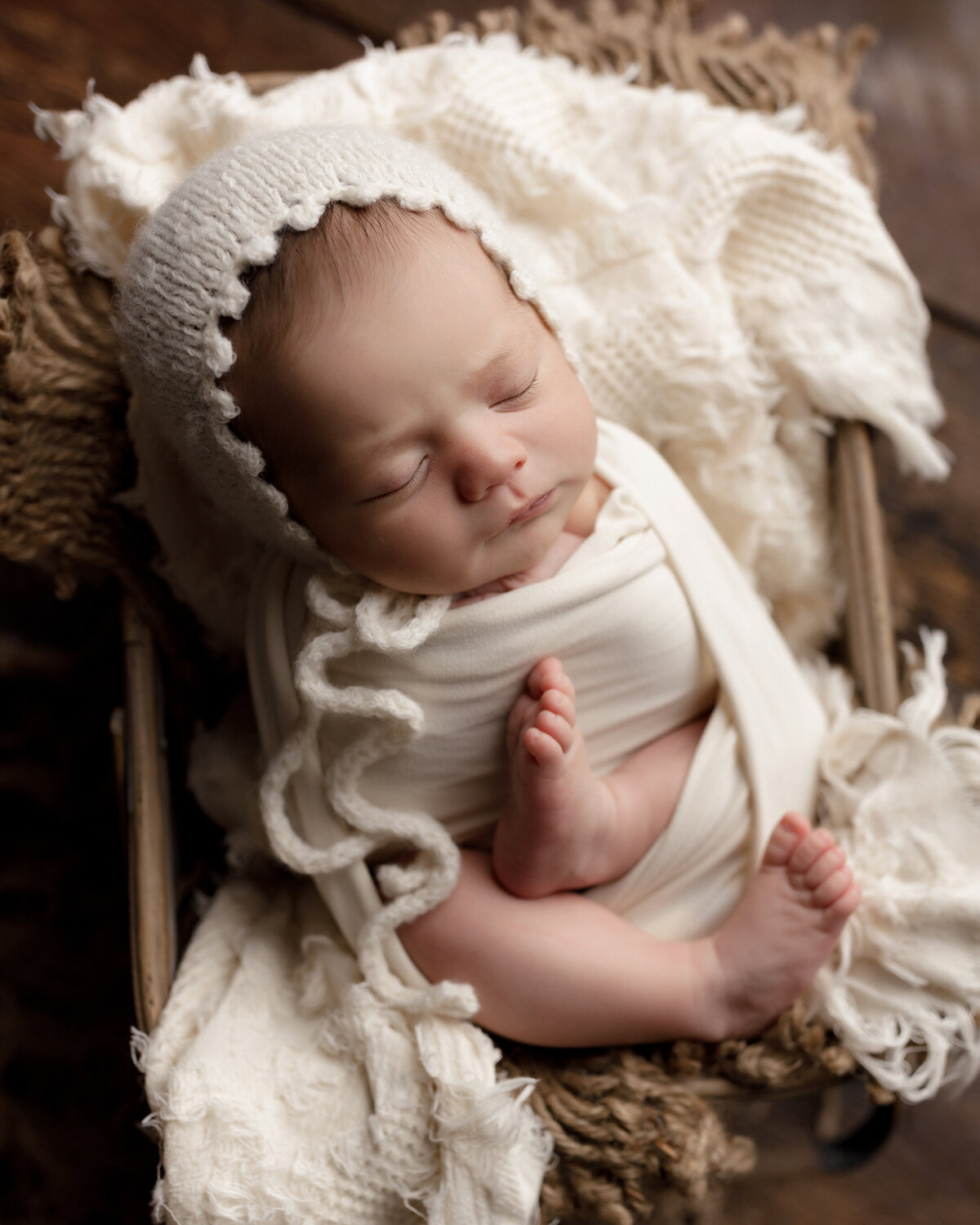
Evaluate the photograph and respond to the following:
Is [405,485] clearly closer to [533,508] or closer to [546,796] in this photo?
[533,508]

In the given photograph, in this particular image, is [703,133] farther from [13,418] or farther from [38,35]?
[38,35]

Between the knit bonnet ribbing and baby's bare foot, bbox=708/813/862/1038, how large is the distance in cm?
48

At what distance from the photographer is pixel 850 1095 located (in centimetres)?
136

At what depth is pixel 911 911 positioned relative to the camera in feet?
2.90

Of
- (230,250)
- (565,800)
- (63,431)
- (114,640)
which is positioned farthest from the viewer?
(114,640)

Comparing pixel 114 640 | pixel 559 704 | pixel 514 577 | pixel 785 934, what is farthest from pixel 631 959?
pixel 114 640

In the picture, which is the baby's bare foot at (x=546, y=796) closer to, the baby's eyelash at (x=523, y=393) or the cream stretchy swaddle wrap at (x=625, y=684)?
the cream stretchy swaddle wrap at (x=625, y=684)

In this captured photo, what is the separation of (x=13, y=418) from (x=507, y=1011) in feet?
2.13

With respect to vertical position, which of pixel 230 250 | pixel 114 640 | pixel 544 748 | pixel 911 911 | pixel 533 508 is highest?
pixel 230 250

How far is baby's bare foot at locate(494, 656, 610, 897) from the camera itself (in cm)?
81

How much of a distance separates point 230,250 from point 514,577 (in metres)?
0.33

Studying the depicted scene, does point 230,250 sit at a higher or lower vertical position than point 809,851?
higher

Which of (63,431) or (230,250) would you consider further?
(63,431)

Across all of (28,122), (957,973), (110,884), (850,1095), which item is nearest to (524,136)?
(28,122)
